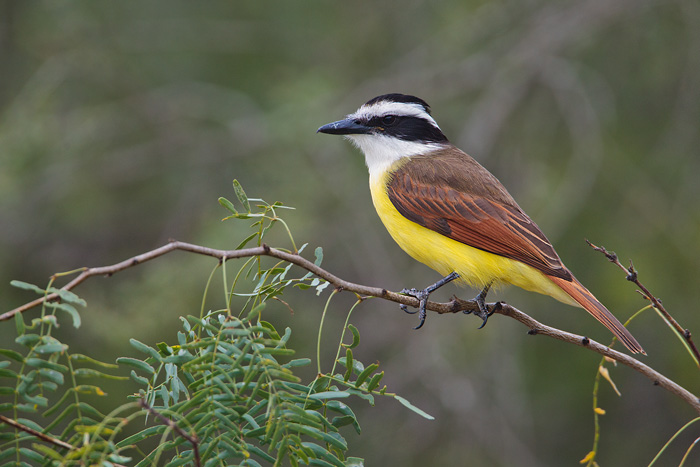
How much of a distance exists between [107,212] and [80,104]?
1.29 metres

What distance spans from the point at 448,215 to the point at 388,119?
93 centimetres

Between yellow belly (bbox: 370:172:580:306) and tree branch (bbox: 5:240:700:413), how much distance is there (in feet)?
1.22

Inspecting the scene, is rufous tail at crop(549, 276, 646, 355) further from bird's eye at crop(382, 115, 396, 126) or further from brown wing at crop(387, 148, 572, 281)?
bird's eye at crop(382, 115, 396, 126)

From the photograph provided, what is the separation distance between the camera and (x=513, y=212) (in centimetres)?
431

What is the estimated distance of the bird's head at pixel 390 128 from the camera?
187 inches

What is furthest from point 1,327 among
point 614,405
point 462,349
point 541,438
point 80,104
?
point 614,405

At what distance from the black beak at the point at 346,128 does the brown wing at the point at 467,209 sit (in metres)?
0.34

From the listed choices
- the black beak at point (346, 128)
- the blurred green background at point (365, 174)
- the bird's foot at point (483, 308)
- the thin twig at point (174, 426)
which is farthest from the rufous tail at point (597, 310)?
the thin twig at point (174, 426)

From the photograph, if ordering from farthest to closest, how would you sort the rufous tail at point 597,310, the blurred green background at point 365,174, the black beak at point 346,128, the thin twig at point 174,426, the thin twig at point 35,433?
1. the blurred green background at point 365,174
2. the black beak at point 346,128
3. the rufous tail at point 597,310
4. the thin twig at point 35,433
5. the thin twig at point 174,426

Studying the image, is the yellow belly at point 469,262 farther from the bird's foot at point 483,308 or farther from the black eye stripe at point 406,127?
the black eye stripe at point 406,127

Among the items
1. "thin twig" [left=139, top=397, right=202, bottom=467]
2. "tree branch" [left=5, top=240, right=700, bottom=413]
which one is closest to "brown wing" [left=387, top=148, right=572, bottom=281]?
"tree branch" [left=5, top=240, right=700, bottom=413]

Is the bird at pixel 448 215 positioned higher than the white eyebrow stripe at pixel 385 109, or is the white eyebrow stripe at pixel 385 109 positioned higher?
the white eyebrow stripe at pixel 385 109

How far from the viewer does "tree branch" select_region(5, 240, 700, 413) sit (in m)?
1.93

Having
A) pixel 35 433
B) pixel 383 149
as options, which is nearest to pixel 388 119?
pixel 383 149
